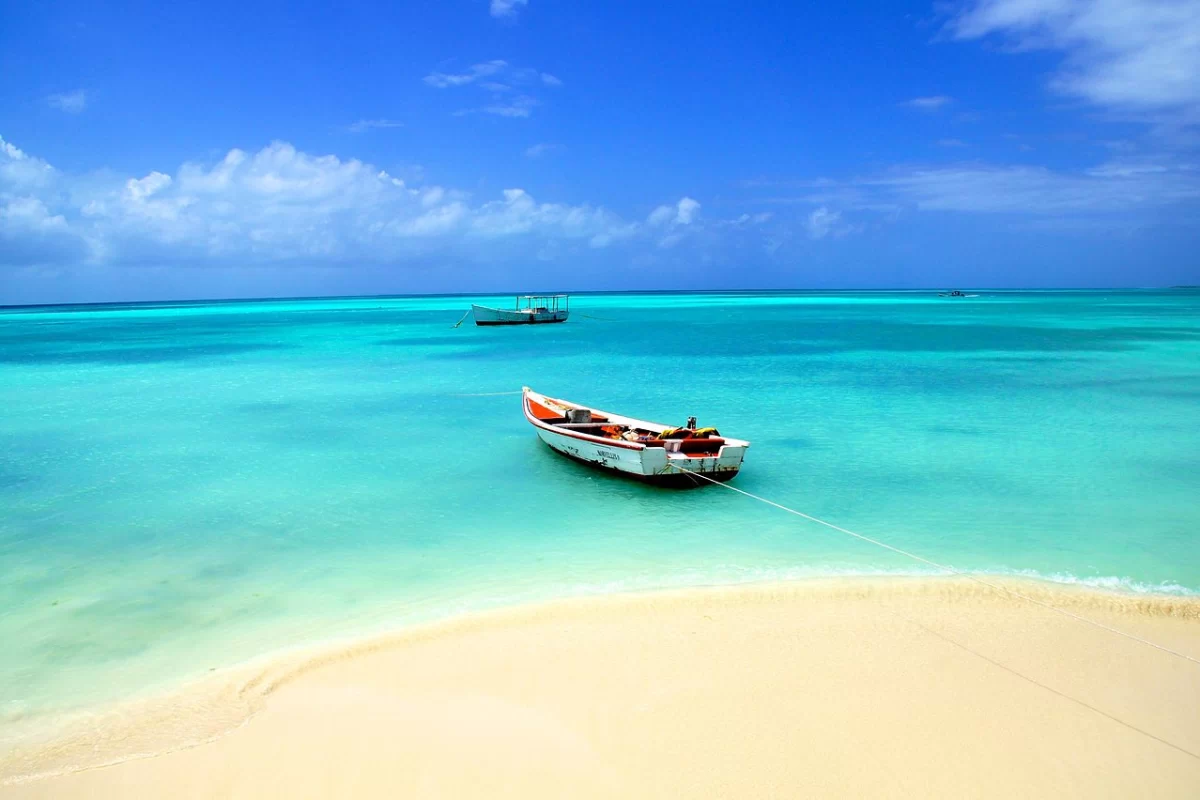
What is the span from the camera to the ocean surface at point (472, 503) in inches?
294

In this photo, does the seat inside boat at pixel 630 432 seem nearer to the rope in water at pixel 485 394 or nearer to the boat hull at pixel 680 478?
the boat hull at pixel 680 478

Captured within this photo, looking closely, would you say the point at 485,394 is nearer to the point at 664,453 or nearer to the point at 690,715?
the point at 664,453

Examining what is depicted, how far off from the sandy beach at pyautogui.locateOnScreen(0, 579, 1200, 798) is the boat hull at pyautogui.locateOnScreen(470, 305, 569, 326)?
52.0 metres

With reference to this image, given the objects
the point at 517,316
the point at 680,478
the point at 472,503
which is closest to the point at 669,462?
the point at 680,478

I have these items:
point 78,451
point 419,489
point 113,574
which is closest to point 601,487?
point 419,489

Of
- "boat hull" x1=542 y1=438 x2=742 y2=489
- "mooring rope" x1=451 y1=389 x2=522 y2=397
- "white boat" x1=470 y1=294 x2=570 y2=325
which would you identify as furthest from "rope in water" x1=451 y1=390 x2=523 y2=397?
"white boat" x1=470 y1=294 x2=570 y2=325

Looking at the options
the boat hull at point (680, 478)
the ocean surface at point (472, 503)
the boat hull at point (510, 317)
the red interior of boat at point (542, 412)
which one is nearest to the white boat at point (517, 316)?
the boat hull at point (510, 317)

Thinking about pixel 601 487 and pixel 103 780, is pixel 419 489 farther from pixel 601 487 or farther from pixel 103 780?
pixel 103 780

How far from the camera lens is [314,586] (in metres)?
8.05

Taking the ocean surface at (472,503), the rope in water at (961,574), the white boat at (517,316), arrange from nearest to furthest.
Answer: the rope in water at (961,574), the ocean surface at (472,503), the white boat at (517,316)

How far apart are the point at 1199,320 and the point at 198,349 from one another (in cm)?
6977

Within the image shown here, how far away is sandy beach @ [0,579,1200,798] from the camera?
474cm

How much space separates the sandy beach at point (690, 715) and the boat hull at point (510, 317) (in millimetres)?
52018

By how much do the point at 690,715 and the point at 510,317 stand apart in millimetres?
54406
